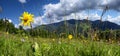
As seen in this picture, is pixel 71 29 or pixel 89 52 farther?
pixel 71 29

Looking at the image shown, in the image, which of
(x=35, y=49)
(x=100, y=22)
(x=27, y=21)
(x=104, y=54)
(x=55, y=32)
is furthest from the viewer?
(x=55, y=32)

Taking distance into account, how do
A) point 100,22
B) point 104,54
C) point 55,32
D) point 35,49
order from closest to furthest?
point 35,49, point 104,54, point 100,22, point 55,32

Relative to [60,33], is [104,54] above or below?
below

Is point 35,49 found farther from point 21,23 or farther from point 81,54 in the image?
point 21,23

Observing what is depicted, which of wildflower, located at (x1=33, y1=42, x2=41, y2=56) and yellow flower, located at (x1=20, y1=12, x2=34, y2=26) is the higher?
yellow flower, located at (x1=20, y1=12, x2=34, y2=26)

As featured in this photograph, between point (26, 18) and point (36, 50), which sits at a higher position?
point (26, 18)

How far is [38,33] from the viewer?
180 inches

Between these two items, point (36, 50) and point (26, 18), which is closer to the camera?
point (36, 50)

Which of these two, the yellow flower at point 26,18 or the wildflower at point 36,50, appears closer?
the wildflower at point 36,50

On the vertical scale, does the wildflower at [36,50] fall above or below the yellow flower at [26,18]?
below

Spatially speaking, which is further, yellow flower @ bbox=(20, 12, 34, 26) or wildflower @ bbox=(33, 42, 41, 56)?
yellow flower @ bbox=(20, 12, 34, 26)

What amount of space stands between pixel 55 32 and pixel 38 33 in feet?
1.68

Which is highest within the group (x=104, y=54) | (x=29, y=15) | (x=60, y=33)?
(x=29, y=15)

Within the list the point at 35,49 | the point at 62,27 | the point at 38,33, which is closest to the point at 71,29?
the point at 62,27
